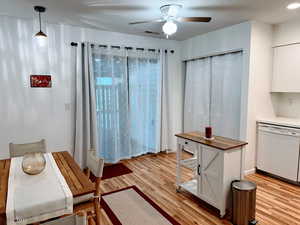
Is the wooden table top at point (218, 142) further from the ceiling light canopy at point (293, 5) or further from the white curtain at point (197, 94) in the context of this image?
the ceiling light canopy at point (293, 5)

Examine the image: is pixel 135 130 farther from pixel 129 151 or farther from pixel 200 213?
pixel 200 213

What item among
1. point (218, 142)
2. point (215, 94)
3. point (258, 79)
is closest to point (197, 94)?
point (215, 94)

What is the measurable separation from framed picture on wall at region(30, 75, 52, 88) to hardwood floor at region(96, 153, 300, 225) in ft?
6.40

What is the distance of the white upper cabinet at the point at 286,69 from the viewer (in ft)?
10.8

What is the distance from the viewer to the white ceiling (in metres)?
2.58

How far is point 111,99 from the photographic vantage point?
3971 millimetres

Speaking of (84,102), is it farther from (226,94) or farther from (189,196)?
(226,94)

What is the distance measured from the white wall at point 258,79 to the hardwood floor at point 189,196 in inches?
25.4

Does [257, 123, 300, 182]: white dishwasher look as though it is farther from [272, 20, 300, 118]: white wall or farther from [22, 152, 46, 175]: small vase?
[22, 152, 46, 175]: small vase

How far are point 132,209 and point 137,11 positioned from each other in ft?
8.95

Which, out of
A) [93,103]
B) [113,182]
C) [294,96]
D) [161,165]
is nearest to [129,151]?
[161,165]

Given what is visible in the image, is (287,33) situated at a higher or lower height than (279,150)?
higher

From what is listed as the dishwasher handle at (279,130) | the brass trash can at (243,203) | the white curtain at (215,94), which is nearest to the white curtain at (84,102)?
the white curtain at (215,94)

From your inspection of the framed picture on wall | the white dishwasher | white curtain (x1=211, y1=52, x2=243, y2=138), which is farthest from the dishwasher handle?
the framed picture on wall
